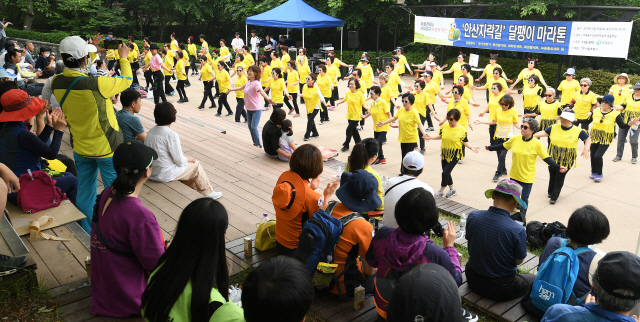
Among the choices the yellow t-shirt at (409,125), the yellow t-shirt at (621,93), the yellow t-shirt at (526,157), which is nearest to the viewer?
the yellow t-shirt at (526,157)

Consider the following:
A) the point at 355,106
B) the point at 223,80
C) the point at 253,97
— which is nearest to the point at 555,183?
the point at 355,106

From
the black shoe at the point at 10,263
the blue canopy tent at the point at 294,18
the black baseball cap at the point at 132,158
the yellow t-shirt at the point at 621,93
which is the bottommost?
the black shoe at the point at 10,263

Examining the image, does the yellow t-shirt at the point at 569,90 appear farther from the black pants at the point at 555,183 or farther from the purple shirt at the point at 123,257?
the purple shirt at the point at 123,257

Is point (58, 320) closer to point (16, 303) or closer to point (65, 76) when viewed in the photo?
point (16, 303)

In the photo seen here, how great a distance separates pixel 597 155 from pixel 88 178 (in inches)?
A: 331

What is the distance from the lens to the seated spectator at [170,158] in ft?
17.2

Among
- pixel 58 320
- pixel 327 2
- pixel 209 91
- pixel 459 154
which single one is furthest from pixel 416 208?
pixel 327 2

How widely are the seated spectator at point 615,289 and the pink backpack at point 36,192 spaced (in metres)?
4.53

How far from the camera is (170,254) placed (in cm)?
212

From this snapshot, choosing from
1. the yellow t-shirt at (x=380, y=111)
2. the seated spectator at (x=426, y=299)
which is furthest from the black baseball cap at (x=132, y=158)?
the yellow t-shirt at (x=380, y=111)

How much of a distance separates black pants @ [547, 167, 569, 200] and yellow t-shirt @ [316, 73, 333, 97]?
7386 millimetres

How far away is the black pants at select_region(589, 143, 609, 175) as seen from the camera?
845 cm

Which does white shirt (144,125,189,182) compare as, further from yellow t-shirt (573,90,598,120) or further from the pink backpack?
yellow t-shirt (573,90,598,120)

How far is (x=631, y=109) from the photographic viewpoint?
916 centimetres
